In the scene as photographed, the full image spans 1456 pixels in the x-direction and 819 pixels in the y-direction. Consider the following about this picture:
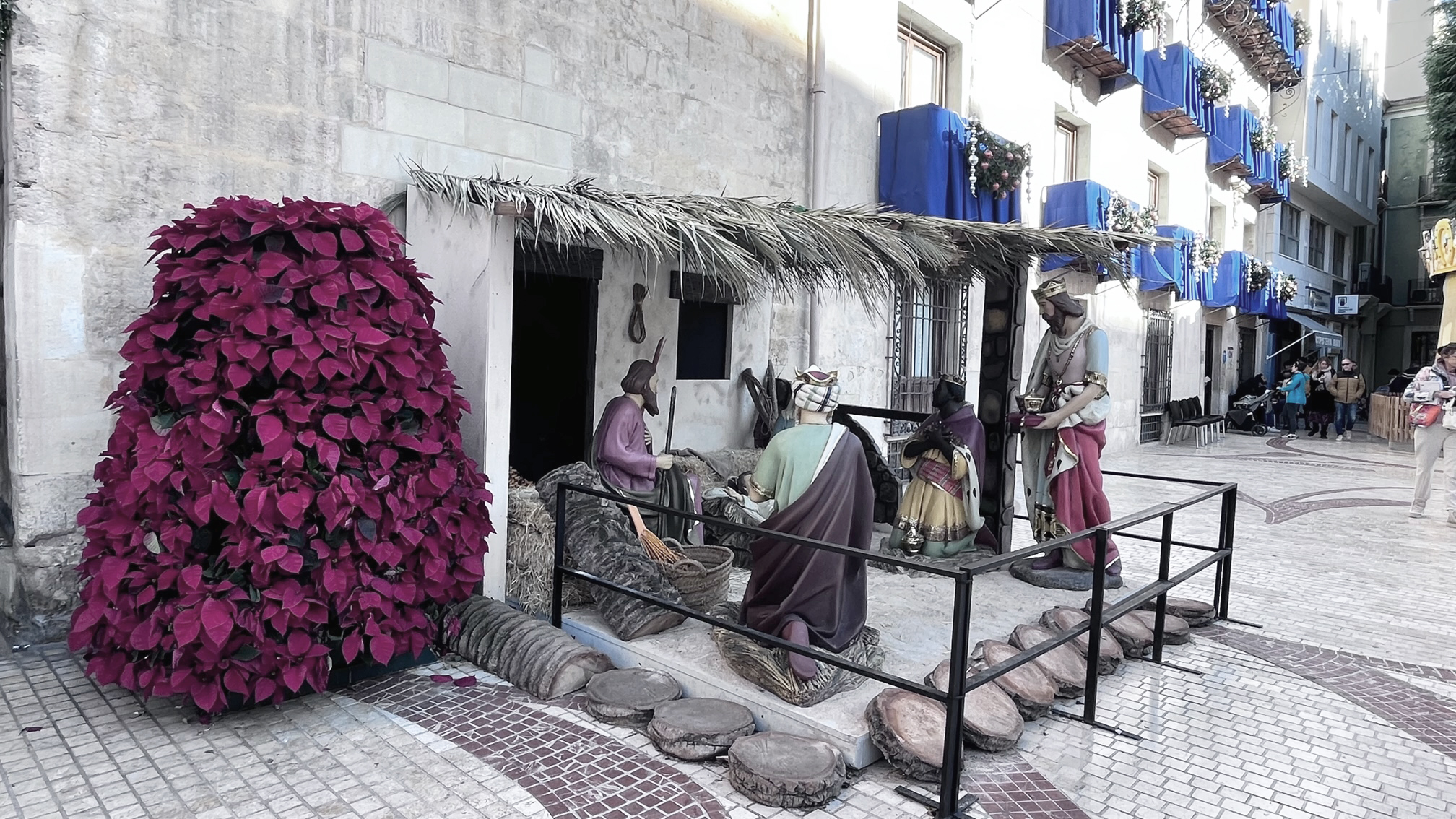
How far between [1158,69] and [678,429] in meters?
12.2

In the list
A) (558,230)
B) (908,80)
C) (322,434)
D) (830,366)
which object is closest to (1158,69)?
(908,80)

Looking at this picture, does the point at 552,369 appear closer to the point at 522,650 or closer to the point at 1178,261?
the point at 522,650

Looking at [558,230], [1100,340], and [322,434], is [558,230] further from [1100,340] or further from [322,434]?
[1100,340]

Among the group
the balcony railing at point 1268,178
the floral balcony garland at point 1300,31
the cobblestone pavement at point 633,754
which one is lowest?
the cobblestone pavement at point 633,754

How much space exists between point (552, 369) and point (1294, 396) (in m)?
19.0

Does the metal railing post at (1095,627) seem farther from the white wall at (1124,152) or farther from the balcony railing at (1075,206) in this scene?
the balcony railing at (1075,206)

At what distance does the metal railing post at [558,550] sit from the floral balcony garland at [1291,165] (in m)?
22.3

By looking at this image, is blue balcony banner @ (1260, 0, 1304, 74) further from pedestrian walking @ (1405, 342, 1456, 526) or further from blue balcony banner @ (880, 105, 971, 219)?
blue balcony banner @ (880, 105, 971, 219)

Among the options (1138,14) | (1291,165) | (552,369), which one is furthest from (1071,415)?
(1291,165)

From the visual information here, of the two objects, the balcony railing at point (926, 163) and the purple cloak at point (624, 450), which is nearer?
the purple cloak at point (624, 450)

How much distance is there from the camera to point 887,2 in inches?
369

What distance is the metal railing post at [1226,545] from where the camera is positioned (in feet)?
17.2

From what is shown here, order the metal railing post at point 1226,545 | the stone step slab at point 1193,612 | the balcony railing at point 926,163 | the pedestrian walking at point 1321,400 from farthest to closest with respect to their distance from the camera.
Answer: the pedestrian walking at point 1321,400 < the balcony railing at point 926,163 < the stone step slab at point 1193,612 < the metal railing post at point 1226,545

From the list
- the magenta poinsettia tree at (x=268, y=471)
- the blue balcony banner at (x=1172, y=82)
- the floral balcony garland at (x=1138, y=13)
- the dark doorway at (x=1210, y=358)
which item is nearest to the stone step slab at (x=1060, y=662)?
the magenta poinsettia tree at (x=268, y=471)
